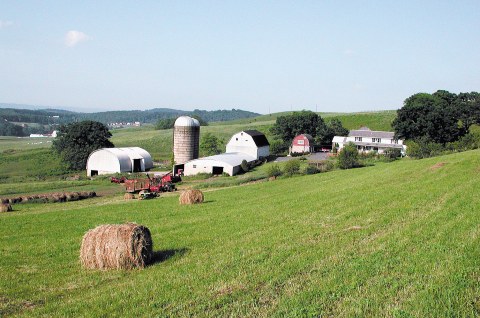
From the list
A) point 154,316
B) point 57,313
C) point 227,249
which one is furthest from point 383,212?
point 57,313

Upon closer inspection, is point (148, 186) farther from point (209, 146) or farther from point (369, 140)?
point (369, 140)

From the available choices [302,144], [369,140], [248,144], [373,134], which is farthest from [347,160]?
[373,134]

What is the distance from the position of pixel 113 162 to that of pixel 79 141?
1345cm

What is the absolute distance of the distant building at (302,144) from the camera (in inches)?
3599

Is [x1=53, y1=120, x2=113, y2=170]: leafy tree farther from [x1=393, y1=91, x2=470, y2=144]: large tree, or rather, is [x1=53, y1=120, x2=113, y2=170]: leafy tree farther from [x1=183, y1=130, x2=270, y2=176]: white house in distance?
[x1=393, y1=91, x2=470, y2=144]: large tree

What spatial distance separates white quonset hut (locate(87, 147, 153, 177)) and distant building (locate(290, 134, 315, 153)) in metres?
34.9

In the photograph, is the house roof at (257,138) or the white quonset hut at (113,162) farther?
the house roof at (257,138)

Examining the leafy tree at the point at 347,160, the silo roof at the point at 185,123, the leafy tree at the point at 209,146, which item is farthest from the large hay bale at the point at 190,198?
the leafy tree at the point at 209,146

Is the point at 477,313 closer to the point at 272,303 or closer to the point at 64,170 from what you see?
the point at 272,303

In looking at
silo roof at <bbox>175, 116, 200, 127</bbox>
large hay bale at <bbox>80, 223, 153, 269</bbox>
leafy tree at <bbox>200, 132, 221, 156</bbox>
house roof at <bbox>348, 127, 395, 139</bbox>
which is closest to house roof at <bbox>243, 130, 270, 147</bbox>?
silo roof at <bbox>175, 116, 200, 127</bbox>

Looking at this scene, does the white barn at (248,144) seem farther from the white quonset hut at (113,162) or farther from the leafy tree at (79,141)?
the leafy tree at (79,141)

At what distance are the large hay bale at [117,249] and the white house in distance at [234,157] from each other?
45926 millimetres

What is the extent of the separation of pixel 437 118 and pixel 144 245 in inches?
2919

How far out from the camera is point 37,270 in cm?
1426
